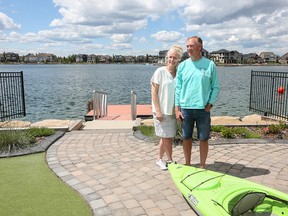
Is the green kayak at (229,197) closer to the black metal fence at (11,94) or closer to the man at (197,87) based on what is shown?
the man at (197,87)

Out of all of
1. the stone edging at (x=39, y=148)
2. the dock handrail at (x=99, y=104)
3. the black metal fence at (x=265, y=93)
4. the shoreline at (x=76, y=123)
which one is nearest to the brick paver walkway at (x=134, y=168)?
the stone edging at (x=39, y=148)

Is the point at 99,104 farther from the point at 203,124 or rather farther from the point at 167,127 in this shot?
the point at 203,124

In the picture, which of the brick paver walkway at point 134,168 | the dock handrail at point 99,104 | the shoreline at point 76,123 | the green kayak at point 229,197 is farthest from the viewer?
the dock handrail at point 99,104

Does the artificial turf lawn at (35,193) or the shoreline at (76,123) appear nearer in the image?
the artificial turf lawn at (35,193)

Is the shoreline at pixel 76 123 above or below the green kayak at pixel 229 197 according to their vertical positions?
below

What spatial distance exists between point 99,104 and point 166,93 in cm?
987

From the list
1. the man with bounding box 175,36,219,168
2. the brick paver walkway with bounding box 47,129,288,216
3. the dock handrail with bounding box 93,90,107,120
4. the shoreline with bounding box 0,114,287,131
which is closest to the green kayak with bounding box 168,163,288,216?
the brick paver walkway with bounding box 47,129,288,216

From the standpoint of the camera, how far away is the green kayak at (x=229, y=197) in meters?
3.16

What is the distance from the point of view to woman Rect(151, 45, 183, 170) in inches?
201

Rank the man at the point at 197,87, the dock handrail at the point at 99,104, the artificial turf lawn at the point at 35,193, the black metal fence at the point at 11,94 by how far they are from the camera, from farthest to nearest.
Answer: the dock handrail at the point at 99,104 < the black metal fence at the point at 11,94 < the man at the point at 197,87 < the artificial turf lawn at the point at 35,193

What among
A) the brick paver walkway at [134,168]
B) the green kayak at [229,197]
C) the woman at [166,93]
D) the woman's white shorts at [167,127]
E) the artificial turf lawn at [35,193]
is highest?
the woman at [166,93]

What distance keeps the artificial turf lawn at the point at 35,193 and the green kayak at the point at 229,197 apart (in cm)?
150

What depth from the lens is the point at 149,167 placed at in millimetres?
5676

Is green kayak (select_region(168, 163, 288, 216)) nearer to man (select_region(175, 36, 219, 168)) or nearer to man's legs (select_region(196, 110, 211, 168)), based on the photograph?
man's legs (select_region(196, 110, 211, 168))
